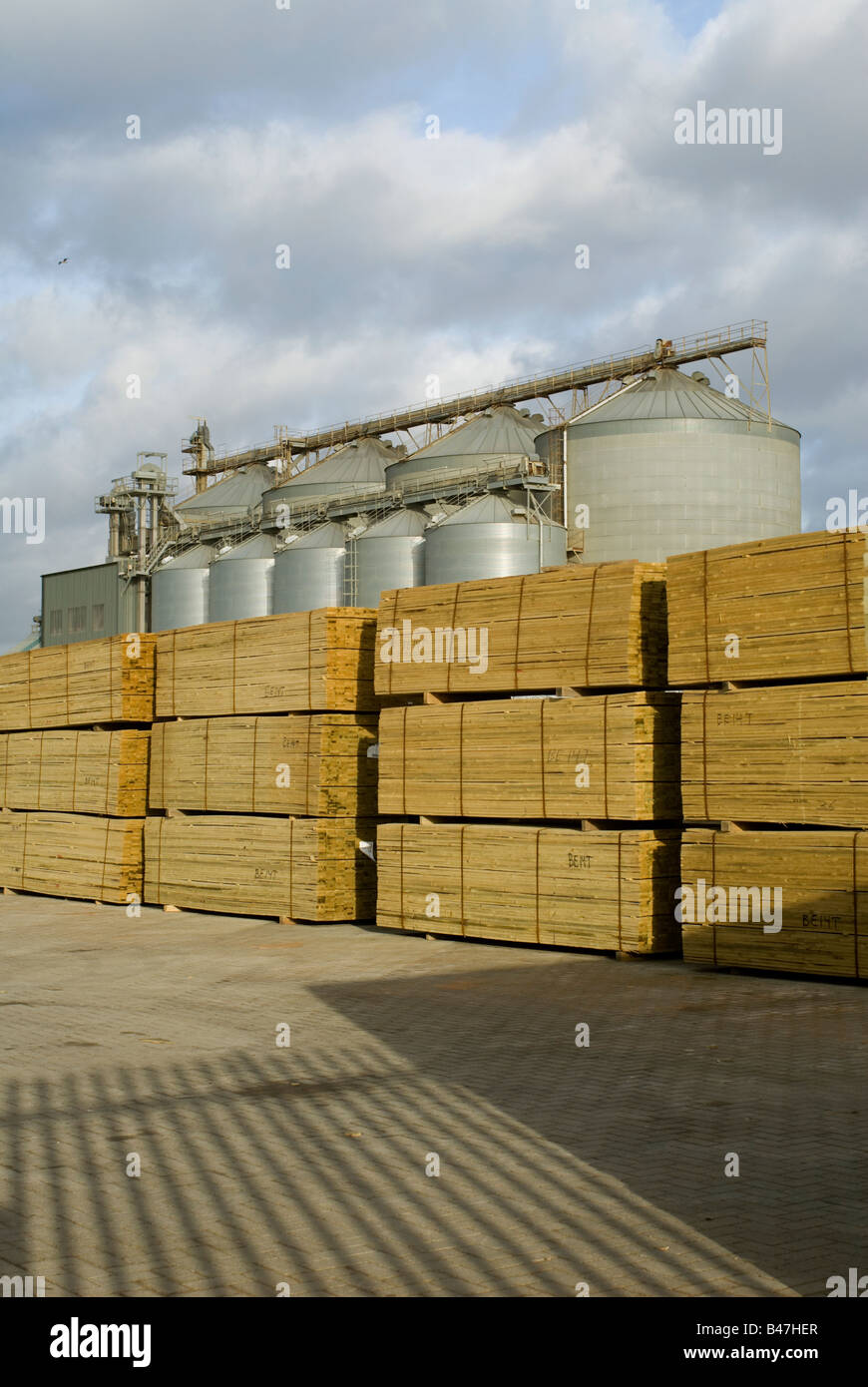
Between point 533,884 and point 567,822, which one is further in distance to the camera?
point 567,822

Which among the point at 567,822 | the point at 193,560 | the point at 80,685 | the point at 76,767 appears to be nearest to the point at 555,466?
the point at 193,560

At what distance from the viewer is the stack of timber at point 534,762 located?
12414 millimetres

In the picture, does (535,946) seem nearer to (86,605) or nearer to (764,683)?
(764,683)

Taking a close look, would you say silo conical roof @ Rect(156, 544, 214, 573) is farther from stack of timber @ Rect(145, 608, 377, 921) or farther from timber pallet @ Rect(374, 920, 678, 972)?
timber pallet @ Rect(374, 920, 678, 972)

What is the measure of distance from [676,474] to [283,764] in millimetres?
22592

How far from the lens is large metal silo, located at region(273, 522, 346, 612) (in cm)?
4003

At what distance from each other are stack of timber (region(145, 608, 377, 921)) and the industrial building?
1839cm

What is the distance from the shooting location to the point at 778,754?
11352 millimetres

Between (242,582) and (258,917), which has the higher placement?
(242,582)

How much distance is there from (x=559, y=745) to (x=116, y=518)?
42.1 metres

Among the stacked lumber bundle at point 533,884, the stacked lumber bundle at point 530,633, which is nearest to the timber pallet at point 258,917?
the stacked lumber bundle at point 533,884

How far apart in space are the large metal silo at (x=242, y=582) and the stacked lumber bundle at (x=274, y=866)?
2528 cm

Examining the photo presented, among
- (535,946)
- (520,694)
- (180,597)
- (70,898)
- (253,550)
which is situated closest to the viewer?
(535,946)
